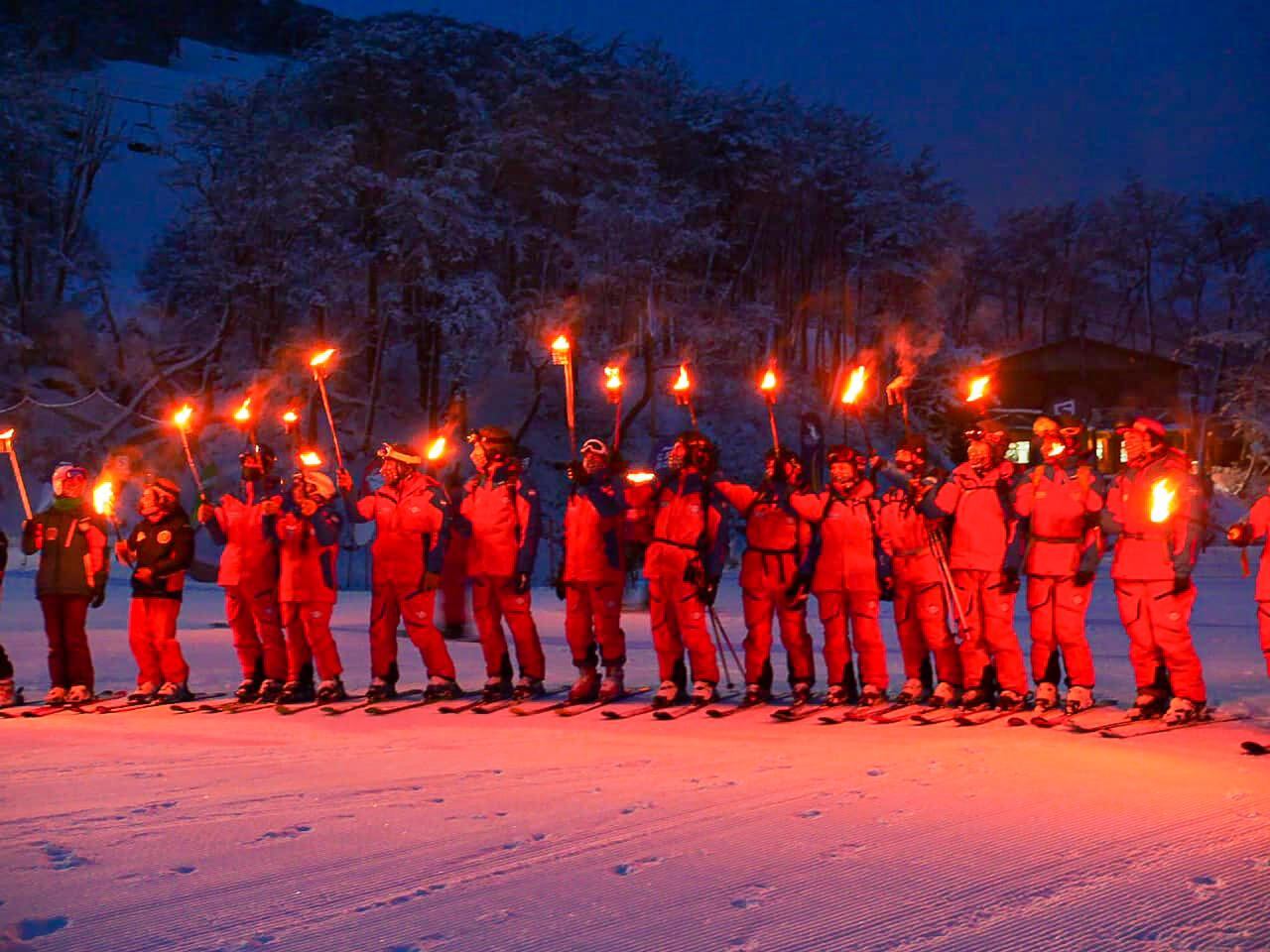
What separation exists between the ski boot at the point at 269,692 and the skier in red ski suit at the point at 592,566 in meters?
2.30

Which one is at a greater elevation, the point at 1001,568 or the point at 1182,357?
the point at 1182,357

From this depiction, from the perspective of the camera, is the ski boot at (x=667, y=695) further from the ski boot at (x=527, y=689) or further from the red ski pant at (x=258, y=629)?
the red ski pant at (x=258, y=629)

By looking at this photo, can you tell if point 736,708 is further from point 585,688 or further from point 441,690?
point 441,690

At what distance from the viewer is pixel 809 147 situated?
45.2 metres

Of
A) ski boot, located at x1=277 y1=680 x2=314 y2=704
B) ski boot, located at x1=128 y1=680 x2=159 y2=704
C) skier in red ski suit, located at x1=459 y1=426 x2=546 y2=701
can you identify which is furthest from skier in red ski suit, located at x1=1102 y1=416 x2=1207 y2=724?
ski boot, located at x1=128 y1=680 x2=159 y2=704

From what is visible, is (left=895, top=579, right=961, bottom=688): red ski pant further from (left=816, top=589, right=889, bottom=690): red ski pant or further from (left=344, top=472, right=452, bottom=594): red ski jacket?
(left=344, top=472, right=452, bottom=594): red ski jacket

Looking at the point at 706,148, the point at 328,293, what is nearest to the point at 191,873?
the point at 328,293

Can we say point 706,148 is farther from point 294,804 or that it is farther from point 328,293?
point 294,804

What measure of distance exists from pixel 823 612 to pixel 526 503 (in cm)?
240

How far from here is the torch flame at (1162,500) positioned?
8.42 m

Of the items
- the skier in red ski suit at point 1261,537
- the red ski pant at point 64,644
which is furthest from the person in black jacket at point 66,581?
the skier in red ski suit at point 1261,537

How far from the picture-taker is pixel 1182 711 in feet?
27.5

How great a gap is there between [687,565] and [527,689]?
1567 millimetres

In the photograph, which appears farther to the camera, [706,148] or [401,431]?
[706,148]
